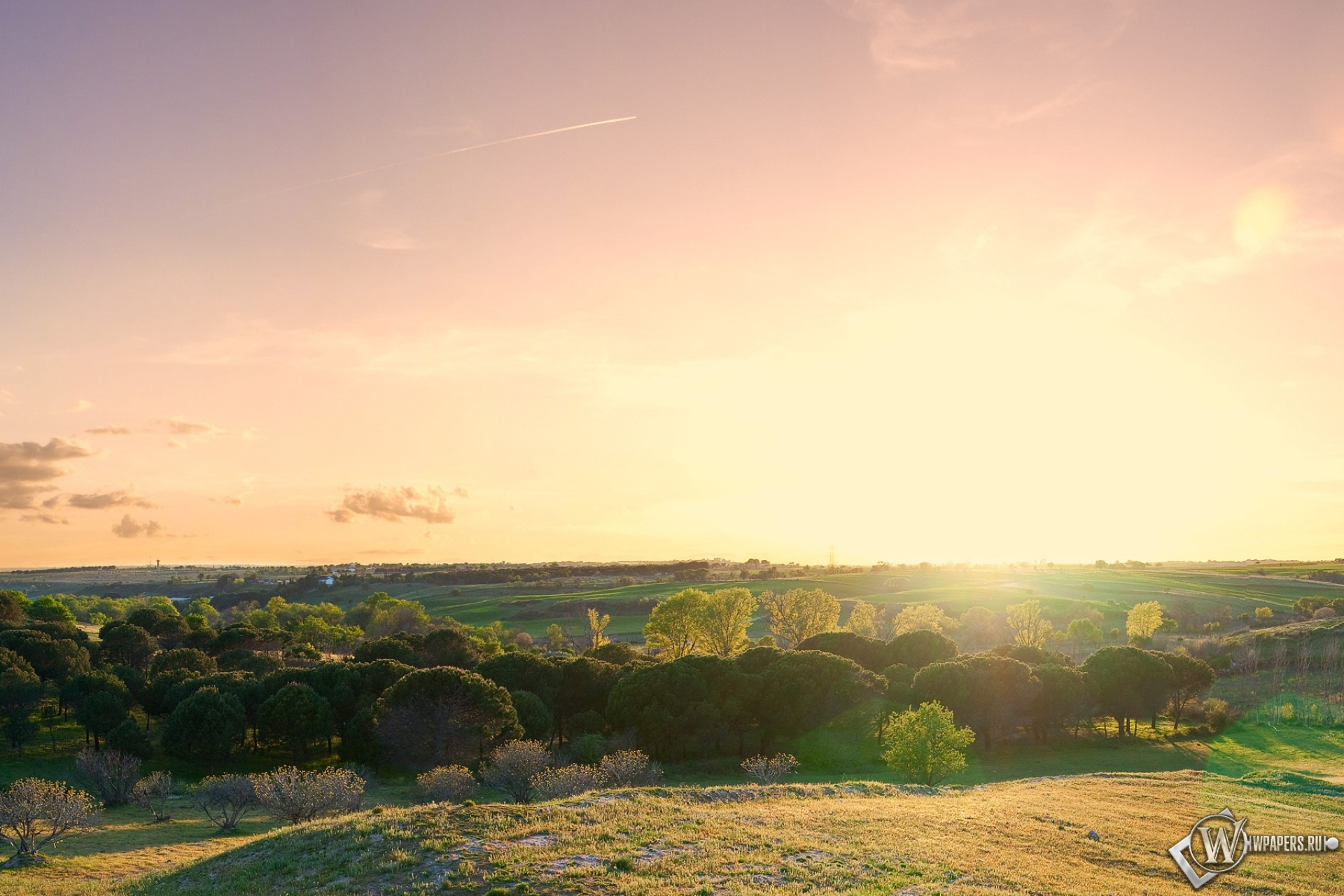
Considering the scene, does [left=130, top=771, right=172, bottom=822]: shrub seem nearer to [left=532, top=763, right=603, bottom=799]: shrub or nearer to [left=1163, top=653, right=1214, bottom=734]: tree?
[left=532, top=763, right=603, bottom=799]: shrub

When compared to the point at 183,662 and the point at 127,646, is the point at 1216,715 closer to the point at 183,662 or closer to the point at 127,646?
the point at 183,662

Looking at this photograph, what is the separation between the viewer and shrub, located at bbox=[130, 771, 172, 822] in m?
50.2

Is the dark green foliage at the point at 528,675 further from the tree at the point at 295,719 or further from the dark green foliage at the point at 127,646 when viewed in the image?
the dark green foliage at the point at 127,646

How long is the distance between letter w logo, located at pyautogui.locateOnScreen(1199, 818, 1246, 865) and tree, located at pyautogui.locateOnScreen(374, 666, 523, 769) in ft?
157

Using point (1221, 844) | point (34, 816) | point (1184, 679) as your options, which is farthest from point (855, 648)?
point (34, 816)

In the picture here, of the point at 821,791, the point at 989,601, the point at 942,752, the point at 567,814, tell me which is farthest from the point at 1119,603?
the point at 567,814

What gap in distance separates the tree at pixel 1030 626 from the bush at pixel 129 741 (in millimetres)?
117076

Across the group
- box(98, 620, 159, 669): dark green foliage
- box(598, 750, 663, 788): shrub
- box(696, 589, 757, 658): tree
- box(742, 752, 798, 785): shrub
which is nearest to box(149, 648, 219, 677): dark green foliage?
box(98, 620, 159, 669): dark green foliage

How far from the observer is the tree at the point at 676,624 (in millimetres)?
111250

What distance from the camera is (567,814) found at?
2936cm

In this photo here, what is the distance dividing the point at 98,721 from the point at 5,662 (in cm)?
1427

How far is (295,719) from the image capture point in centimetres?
6544

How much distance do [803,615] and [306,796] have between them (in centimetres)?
9188

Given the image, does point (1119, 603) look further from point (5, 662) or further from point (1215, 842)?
point (5, 662)
